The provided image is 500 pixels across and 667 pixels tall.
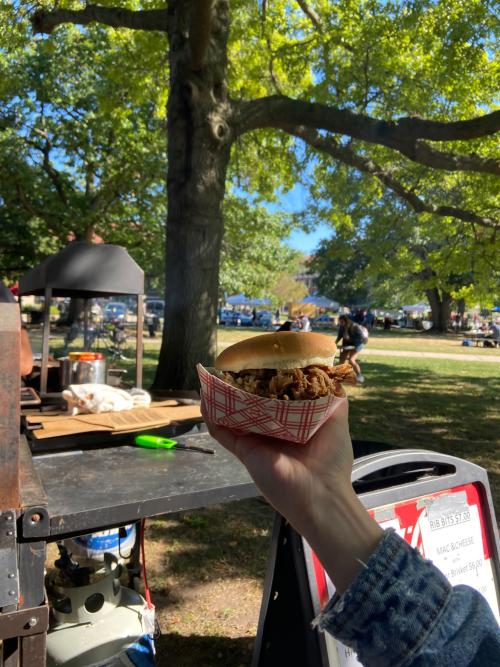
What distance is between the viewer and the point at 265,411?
5.14 feet

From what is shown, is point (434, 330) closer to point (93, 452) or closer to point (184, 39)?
point (184, 39)

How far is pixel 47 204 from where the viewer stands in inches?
875

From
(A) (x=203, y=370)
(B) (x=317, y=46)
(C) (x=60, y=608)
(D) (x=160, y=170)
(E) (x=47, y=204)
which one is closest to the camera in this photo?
(A) (x=203, y=370)

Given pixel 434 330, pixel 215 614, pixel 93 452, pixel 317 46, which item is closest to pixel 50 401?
pixel 93 452

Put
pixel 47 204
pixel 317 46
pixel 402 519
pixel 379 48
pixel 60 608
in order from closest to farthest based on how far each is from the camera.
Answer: pixel 402 519 < pixel 60 608 < pixel 379 48 < pixel 317 46 < pixel 47 204

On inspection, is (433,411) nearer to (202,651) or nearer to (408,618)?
(202,651)

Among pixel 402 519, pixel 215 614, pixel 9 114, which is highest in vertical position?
pixel 9 114

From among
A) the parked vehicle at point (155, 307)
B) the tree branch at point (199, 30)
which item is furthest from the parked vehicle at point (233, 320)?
the tree branch at point (199, 30)

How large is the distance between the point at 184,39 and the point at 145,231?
1788cm

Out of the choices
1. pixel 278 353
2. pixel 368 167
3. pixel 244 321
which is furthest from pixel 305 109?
pixel 244 321

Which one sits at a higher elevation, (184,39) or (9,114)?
(9,114)

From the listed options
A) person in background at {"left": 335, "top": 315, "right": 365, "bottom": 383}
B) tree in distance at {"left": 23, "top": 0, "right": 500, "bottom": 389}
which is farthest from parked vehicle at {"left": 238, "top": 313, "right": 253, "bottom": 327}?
tree in distance at {"left": 23, "top": 0, "right": 500, "bottom": 389}

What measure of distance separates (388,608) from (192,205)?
569 centimetres

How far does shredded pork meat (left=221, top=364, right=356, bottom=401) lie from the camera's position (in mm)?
1744
